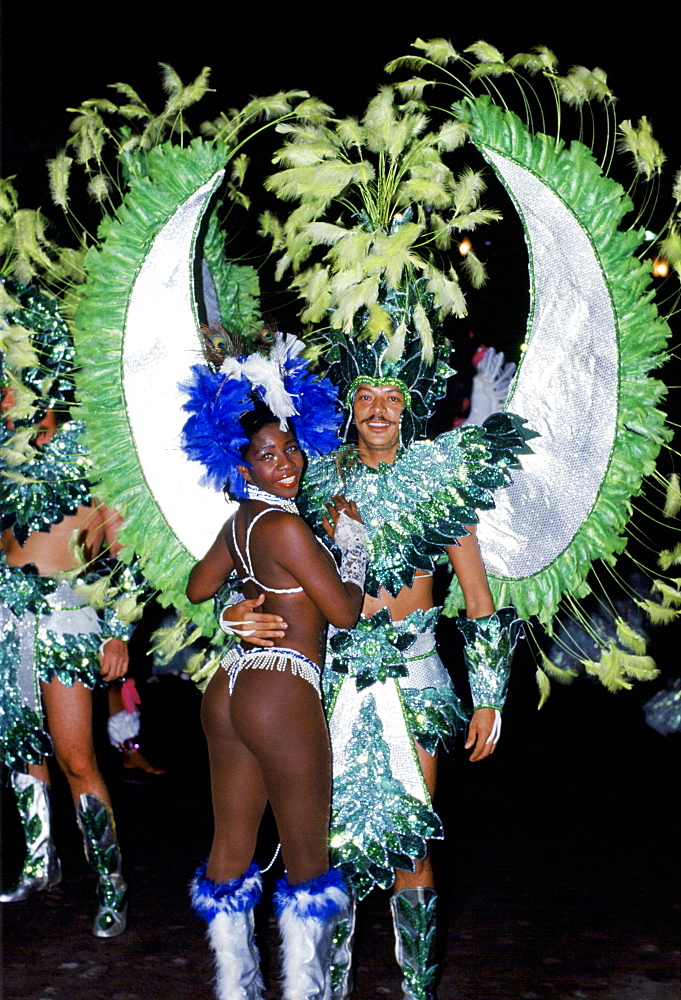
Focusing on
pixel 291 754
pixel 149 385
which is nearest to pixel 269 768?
pixel 291 754

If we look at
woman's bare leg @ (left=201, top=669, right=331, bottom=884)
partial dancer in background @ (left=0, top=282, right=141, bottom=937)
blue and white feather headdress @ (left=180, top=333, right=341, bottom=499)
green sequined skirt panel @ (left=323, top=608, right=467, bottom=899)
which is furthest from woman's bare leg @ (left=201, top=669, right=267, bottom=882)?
partial dancer in background @ (left=0, top=282, right=141, bottom=937)

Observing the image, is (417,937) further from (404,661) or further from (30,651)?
(30,651)

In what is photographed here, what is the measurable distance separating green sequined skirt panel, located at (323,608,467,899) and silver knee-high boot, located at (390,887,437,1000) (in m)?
0.10

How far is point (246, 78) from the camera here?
5672 millimetres

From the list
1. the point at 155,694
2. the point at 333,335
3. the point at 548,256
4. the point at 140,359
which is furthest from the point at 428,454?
the point at 155,694

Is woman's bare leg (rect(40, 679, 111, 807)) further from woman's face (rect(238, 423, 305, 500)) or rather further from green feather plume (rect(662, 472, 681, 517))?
green feather plume (rect(662, 472, 681, 517))

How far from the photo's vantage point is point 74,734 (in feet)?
11.8

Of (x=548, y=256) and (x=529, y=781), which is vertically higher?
(x=548, y=256)

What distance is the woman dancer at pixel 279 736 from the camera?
101 inches

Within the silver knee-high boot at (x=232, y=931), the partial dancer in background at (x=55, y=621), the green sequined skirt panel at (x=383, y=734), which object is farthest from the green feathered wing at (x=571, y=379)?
the partial dancer in background at (x=55, y=621)

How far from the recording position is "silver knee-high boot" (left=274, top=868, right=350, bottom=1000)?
257cm

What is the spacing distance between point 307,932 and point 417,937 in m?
0.48

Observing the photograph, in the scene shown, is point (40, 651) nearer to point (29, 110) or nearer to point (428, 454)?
point (428, 454)

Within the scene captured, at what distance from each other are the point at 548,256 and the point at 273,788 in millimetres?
1654
